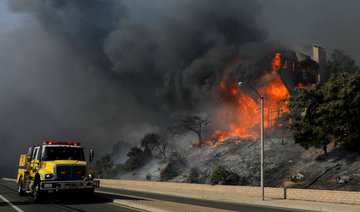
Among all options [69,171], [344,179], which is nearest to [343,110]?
[344,179]

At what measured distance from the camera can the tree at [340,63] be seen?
2751 inches

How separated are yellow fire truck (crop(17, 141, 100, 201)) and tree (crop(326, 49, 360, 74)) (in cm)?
6668

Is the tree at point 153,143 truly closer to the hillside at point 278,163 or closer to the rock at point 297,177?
the hillside at point 278,163

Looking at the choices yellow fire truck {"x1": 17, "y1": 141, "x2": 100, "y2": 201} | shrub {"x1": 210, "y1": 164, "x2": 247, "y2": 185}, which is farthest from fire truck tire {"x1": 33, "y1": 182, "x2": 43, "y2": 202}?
shrub {"x1": 210, "y1": 164, "x2": 247, "y2": 185}

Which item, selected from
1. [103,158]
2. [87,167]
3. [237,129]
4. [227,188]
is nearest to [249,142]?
[237,129]

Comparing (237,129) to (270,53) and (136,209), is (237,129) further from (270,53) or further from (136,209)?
(136,209)

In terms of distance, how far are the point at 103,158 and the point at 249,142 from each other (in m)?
90.0

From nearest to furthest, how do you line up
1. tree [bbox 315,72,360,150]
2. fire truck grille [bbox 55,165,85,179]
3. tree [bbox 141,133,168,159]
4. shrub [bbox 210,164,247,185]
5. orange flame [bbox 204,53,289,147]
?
1. fire truck grille [bbox 55,165,85,179]
2. shrub [bbox 210,164,247,185]
3. tree [bbox 315,72,360,150]
4. orange flame [bbox 204,53,289,147]
5. tree [bbox 141,133,168,159]

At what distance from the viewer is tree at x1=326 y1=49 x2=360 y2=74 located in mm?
69875

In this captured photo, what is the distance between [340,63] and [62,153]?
7110 centimetres

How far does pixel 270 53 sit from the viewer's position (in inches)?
3024

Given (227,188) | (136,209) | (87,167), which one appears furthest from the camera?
(227,188)

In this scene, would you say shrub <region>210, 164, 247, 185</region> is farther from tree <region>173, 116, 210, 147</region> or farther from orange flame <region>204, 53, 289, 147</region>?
tree <region>173, 116, 210, 147</region>

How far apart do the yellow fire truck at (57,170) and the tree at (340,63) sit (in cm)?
6668
